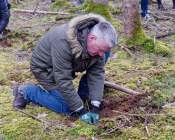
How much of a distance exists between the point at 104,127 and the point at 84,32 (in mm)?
1139

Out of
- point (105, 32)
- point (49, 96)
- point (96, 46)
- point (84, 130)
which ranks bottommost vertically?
point (84, 130)

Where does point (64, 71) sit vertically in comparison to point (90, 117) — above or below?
above

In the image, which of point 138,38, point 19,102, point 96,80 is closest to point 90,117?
point 96,80

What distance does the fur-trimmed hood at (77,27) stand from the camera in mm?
4926

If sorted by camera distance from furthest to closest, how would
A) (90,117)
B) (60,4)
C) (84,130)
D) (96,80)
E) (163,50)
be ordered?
1. (60,4)
2. (163,50)
3. (96,80)
4. (90,117)
5. (84,130)

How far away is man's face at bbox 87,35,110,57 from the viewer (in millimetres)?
4746

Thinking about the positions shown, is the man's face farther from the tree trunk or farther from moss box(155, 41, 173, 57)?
the tree trunk

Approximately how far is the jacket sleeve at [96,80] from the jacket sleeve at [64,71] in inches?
10.6

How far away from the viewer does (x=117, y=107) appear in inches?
227

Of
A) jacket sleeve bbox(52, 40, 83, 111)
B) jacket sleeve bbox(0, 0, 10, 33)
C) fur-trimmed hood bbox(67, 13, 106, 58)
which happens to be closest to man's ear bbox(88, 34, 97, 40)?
fur-trimmed hood bbox(67, 13, 106, 58)

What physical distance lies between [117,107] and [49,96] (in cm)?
89

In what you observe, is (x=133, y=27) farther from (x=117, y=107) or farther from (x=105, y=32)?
(x=105, y=32)

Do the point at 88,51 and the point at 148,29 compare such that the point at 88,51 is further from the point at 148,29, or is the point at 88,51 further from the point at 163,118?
the point at 148,29

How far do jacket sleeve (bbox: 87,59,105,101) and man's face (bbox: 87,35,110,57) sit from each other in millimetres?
518
